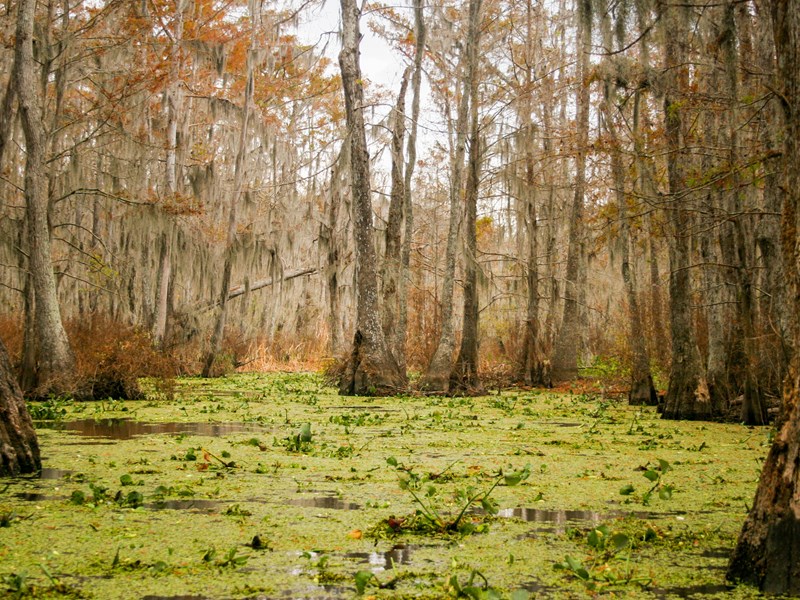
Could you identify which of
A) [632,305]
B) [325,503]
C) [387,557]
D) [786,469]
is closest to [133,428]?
[325,503]

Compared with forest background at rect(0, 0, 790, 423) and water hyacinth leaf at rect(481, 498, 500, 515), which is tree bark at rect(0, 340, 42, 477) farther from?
forest background at rect(0, 0, 790, 423)

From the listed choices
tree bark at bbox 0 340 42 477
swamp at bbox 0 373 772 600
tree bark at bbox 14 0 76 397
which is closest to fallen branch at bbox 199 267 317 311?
tree bark at bbox 14 0 76 397

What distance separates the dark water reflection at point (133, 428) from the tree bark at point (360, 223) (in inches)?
186

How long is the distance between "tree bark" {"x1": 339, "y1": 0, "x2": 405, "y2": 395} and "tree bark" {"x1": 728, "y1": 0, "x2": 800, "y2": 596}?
32.1ft

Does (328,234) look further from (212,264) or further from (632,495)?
(632,495)

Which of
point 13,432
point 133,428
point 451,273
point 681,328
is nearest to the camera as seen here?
point 13,432

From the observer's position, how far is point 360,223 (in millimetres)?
13031

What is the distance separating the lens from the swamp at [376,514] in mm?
2570

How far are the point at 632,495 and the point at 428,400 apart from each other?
7.33 meters

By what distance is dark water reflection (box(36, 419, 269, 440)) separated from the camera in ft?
22.0

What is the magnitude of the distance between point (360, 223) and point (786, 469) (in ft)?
35.9

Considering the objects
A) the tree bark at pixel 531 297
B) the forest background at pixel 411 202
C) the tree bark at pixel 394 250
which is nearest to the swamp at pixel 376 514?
the forest background at pixel 411 202

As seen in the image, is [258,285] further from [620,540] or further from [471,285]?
[620,540]

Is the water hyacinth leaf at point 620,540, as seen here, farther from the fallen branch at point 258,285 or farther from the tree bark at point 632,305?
the fallen branch at point 258,285
